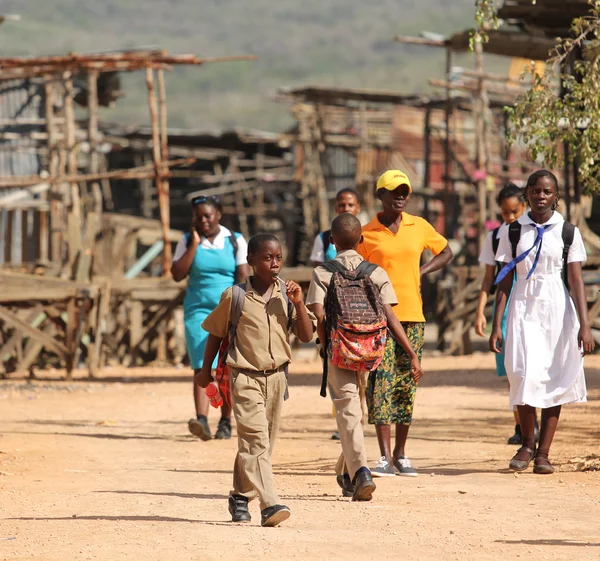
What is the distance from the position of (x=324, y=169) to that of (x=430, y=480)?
3252 cm

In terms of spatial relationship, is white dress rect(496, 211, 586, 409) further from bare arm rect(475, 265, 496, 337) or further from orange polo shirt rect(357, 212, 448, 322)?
orange polo shirt rect(357, 212, 448, 322)

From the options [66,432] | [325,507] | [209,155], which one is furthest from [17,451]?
[209,155]

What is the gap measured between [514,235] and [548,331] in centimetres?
65

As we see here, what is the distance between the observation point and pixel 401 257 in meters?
8.00

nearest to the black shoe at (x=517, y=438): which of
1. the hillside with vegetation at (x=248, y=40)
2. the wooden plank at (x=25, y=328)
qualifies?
the wooden plank at (x=25, y=328)

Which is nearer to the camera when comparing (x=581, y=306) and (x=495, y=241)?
(x=581, y=306)

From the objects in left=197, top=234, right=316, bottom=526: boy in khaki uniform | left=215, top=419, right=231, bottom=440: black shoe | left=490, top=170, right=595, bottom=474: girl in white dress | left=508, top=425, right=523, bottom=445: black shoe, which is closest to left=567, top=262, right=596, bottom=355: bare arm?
left=490, top=170, right=595, bottom=474: girl in white dress

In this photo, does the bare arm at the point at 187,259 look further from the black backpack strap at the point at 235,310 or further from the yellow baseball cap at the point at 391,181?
the black backpack strap at the point at 235,310

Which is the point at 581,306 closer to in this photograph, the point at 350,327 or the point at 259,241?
the point at 350,327

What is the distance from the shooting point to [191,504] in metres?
7.18

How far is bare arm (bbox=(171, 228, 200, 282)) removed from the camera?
9.96m

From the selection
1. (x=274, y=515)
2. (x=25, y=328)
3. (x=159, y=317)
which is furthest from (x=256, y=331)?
(x=159, y=317)

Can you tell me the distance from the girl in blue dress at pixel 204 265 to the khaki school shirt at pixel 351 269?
9.55 feet

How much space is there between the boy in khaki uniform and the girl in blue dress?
3329 mm
